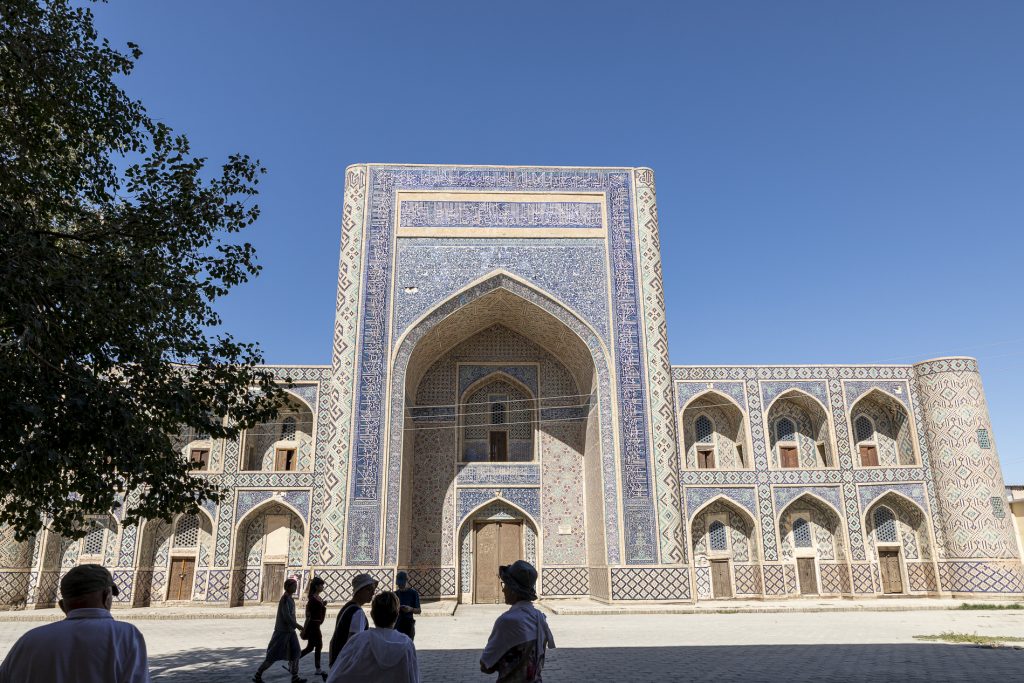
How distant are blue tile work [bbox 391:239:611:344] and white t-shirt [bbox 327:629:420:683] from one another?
1267 cm

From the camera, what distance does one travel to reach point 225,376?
5.99 m

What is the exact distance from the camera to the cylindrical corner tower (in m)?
15.9

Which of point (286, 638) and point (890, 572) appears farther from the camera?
point (890, 572)

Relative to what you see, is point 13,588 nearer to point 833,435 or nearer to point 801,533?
point 801,533

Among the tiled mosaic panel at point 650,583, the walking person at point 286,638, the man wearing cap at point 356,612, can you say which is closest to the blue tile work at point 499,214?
the tiled mosaic panel at point 650,583

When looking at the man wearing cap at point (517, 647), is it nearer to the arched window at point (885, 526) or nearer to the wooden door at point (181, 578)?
the wooden door at point (181, 578)

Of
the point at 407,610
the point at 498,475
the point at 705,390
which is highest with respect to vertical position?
the point at 705,390

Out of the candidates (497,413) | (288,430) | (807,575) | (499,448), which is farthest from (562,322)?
(807,575)

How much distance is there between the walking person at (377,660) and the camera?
260 cm

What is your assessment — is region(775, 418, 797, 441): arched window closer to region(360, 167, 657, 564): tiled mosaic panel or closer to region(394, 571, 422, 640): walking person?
region(360, 167, 657, 564): tiled mosaic panel

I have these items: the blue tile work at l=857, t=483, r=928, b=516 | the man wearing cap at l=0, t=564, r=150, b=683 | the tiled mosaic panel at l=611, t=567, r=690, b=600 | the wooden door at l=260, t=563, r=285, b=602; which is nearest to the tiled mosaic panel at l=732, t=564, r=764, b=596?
the blue tile work at l=857, t=483, r=928, b=516

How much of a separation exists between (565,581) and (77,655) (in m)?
14.3

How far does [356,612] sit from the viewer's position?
13.5 ft

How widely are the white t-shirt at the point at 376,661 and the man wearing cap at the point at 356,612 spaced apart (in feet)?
3.97
